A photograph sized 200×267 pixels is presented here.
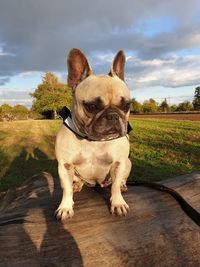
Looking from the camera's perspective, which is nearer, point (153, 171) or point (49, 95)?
point (153, 171)

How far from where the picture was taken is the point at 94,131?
3668 mm

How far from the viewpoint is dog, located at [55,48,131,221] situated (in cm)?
366

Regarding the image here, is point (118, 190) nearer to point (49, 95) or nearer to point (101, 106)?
point (101, 106)

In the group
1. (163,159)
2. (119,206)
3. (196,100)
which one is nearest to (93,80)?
(119,206)

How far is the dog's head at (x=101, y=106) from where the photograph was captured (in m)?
3.63

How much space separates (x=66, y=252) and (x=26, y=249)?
32 cm

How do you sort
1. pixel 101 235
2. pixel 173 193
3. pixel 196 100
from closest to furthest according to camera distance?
1. pixel 101 235
2. pixel 173 193
3. pixel 196 100

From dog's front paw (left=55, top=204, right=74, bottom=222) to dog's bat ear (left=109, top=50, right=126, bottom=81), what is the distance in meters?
1.48

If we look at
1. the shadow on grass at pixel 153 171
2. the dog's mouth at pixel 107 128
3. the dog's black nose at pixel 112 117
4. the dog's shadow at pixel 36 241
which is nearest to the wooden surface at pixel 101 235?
the dog's shadow at pixel 36 241

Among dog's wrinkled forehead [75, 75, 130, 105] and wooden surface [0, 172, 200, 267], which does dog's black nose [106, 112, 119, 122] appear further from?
wooden surface [0, 172, 200, 267]

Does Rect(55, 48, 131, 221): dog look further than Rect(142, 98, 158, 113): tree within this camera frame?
No

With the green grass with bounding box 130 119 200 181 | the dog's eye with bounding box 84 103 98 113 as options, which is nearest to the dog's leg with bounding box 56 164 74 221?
the dog's eye with bounding box 84 103 98 113

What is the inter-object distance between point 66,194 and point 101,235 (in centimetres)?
68

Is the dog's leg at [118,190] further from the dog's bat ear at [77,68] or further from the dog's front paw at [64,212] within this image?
the dog's bat ear at [77,68]
